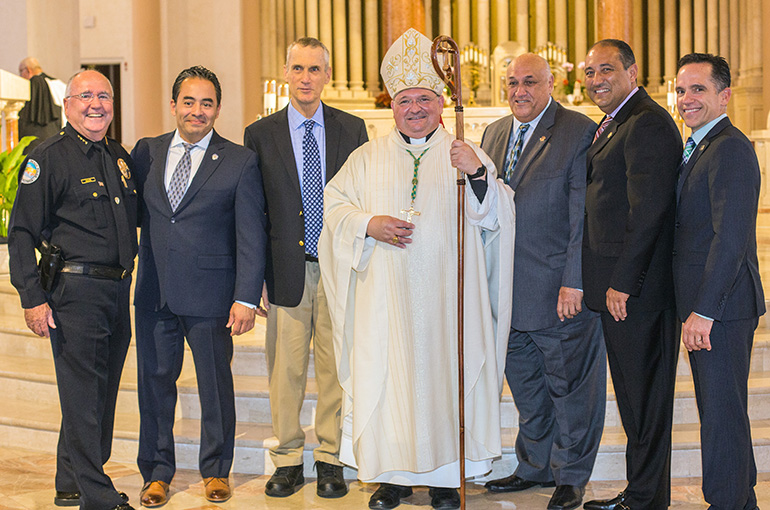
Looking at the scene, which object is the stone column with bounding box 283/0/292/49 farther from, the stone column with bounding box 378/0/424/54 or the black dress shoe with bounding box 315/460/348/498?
the black dress shoe with bounding box 315/460/348/498

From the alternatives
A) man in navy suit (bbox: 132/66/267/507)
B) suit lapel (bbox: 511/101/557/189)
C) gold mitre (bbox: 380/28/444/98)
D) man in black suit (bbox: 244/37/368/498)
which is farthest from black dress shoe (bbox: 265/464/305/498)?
gold mitre (bbox: 380/28/444/98)

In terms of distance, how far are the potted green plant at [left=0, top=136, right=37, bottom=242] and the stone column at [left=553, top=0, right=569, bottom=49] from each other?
843 cm

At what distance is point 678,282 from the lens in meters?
3.20

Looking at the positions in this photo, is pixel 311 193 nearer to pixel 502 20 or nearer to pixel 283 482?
pixel 283 482

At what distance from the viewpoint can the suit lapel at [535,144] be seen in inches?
146

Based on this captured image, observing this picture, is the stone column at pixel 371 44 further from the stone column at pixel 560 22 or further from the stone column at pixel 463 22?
the stone column at pixel 560 22

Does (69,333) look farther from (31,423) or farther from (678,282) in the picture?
(678,282)

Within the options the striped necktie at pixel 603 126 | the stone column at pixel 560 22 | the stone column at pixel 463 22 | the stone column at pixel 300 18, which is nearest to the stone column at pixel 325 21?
the stone column at pixel 300 18

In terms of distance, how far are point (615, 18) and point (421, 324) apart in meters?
9.55

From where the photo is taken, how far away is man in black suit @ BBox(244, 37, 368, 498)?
3.75 metres

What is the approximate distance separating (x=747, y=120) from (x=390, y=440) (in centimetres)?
999

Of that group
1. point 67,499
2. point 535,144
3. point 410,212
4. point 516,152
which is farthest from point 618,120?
point 67,499

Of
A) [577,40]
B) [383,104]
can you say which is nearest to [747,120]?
[577,40]

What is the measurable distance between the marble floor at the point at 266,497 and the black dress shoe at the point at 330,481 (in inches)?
1.2
